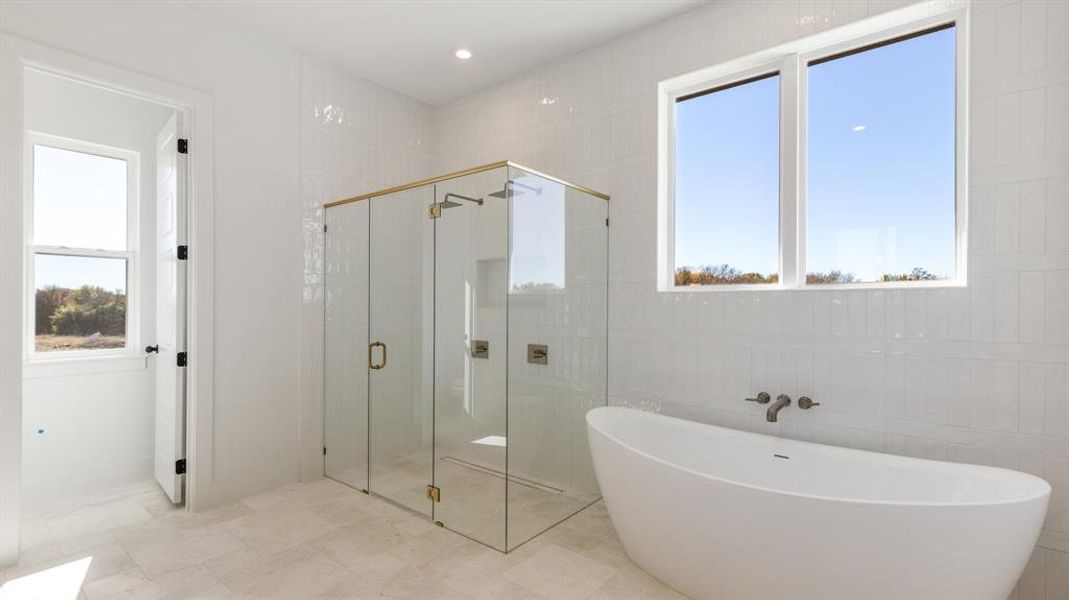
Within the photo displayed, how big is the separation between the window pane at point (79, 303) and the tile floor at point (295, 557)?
1.03m

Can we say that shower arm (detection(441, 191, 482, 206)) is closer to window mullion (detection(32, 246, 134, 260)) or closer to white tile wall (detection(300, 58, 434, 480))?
white tile wall (detection(300, 58, 434, 480))

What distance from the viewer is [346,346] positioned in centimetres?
325

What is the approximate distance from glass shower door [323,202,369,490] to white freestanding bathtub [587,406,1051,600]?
1621mm

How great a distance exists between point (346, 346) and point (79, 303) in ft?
5.71

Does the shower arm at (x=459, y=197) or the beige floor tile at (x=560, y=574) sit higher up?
the shower arm at (x=459, y=197)

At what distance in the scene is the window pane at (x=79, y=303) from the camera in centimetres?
310

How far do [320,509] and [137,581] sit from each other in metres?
0.85

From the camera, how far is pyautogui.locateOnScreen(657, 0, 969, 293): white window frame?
2.06m

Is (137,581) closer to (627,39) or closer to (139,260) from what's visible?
(139,260)

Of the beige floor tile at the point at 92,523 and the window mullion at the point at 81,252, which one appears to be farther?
the window mullion at the point at 81,252

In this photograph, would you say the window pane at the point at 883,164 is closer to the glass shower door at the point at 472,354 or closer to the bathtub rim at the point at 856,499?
the bathtub rim at the point at 856,499

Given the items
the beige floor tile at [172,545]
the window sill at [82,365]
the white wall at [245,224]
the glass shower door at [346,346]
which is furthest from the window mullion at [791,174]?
the window sill at [82,365]

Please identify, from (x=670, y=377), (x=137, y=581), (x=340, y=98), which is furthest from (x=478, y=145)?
(x=137, y=581)

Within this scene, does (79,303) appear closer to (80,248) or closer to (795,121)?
(80,248)
